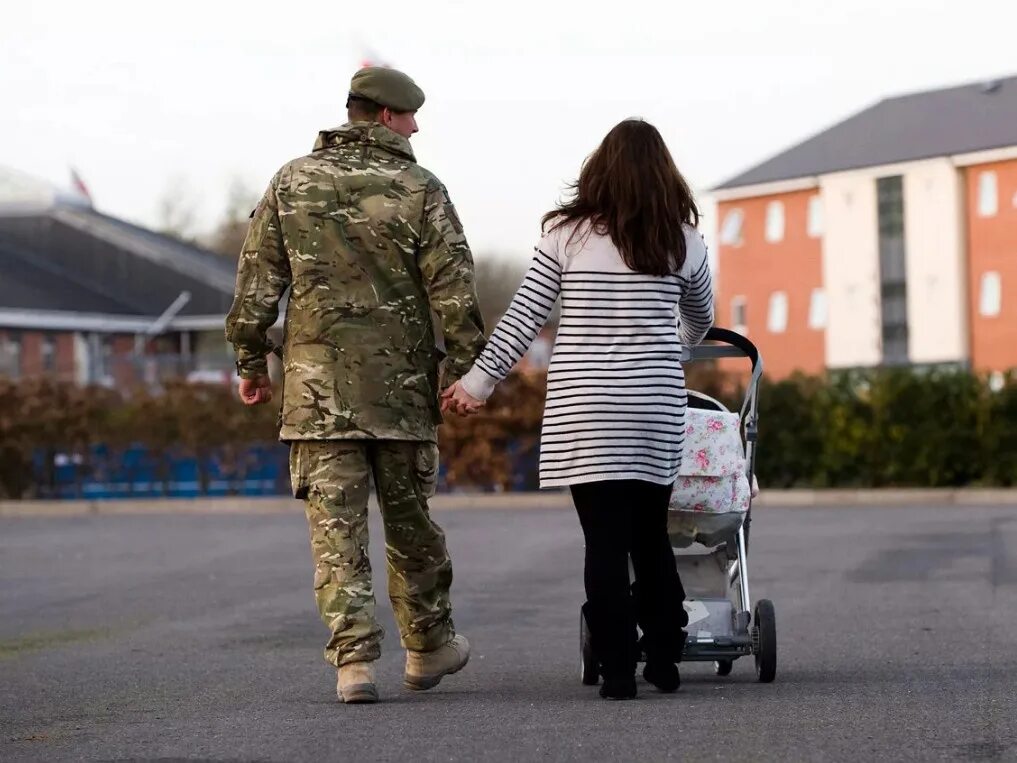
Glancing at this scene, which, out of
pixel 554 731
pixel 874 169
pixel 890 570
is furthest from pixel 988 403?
pixel 874 169

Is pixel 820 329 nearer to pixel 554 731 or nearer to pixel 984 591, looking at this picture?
pixel 984 591

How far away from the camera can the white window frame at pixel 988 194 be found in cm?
7169

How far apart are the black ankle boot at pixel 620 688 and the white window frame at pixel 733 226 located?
7561 centimetres

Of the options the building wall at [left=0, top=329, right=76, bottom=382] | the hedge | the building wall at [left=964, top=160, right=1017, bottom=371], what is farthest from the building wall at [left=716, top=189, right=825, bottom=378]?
the hedge

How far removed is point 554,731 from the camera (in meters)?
5.59

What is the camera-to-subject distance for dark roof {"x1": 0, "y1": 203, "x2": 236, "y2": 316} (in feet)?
219

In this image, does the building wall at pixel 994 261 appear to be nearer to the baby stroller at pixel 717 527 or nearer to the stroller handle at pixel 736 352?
the stroller handle at pixel 736 352

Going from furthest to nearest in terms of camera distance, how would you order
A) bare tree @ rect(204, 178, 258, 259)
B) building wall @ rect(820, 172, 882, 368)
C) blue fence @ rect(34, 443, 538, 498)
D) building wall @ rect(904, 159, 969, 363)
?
bare tree @ rect(204, 178, 258, 259) < building wall @ rect(820, 172, 882, 368) < building wall @ rect(904, 159, 969, 363) < blue fence @ rect(34, 443, 538, 498)

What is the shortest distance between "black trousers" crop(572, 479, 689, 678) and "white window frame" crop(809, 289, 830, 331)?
72.5m

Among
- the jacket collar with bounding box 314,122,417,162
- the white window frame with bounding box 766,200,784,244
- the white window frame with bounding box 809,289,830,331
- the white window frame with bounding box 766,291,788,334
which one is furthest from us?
the white window frame with bounding box 766,291,788,334

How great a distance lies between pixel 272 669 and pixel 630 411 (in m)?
2.36

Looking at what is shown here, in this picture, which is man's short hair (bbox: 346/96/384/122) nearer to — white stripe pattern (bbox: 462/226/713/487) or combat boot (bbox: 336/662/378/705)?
white stripe pattern (bbox: 462/226/713/487)

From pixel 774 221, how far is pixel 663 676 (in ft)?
244

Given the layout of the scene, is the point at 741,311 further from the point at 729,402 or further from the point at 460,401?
the point at 460,401
